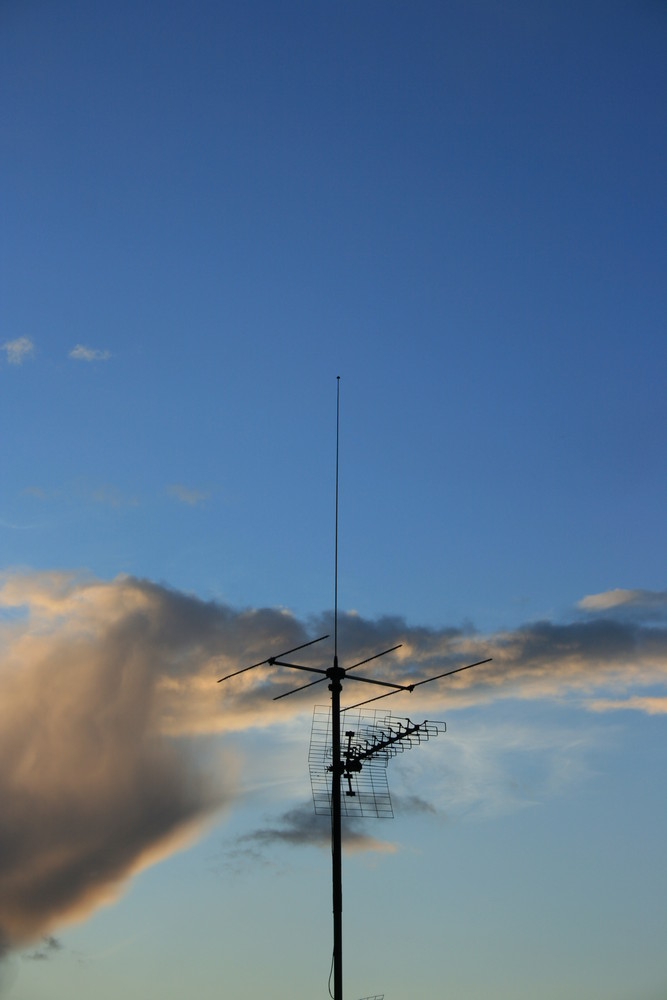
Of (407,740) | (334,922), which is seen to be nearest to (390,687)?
(407,740)

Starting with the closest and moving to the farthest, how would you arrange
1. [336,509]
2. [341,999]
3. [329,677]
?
1. [341,999]
2. [329,677]
3. [336,509]

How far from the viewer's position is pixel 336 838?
43031mm

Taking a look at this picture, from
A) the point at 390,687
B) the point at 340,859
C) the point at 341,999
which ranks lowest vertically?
the point at 341,999

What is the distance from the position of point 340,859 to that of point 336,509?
45.2 ft

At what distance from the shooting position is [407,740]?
45.7 metres

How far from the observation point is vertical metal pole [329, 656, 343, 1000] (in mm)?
41031

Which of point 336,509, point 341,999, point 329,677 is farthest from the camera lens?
point 336,509

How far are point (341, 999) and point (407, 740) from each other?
9.22 m

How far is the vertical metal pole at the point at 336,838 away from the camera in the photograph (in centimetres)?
4103

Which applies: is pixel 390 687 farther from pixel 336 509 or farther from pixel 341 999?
pixel 341 999

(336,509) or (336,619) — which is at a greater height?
(336,509)

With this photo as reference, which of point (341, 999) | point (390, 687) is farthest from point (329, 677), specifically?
point (341, 999)

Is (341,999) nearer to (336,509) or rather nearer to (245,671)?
(245,671)

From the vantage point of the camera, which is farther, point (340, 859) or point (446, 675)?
point (446, 675)
